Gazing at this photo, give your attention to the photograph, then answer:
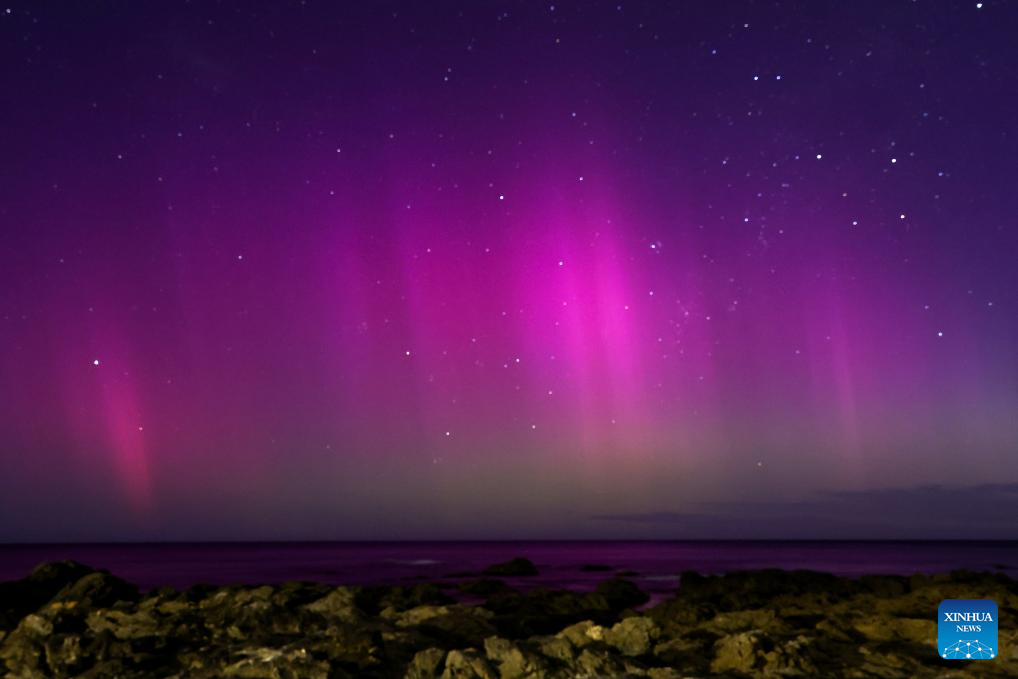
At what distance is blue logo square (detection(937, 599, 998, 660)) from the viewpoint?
14.6m

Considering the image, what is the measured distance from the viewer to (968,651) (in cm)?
1462

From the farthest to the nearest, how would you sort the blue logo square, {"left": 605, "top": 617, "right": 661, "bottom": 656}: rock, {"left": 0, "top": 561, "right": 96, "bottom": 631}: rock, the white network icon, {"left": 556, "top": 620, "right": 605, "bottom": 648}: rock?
1. {"left": 0, "top": 561, "right": 96, "bottom": 631}: rock
2. {"left": 556, "top": 620, "right": 605, "bottom": 648}: rock
3. {"left": 605, "top": 617, "right": 661, "bottom": 656}: rock
4. the blue logo square
5. the white network icon

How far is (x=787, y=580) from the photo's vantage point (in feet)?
86.2

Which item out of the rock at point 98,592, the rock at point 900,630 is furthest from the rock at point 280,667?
the rock at point 98,592

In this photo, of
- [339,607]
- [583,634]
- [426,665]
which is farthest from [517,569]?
[426,665]

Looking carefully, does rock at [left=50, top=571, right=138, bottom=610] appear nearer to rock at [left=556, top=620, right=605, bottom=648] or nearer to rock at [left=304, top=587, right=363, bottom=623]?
rock at [left=304, top=587, right=363, bottom=623]

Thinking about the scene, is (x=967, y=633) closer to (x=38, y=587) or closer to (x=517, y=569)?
(x=38, y=587)

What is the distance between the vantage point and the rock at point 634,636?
15.2 m

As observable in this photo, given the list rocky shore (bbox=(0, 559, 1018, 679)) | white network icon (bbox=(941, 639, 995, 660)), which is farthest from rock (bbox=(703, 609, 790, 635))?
white network icon (bbox=(941, 639, 995, 660))

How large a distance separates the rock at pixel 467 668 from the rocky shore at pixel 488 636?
0.06 ft

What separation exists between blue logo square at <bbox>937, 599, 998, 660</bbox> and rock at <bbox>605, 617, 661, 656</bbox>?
183 inches

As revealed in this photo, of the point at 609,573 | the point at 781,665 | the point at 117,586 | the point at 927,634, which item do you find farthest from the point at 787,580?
the point at 609,573

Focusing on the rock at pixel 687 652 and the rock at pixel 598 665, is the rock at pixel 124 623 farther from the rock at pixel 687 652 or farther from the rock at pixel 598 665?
the rock at pixel 687 652

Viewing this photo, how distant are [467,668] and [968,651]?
7977 millimetres
